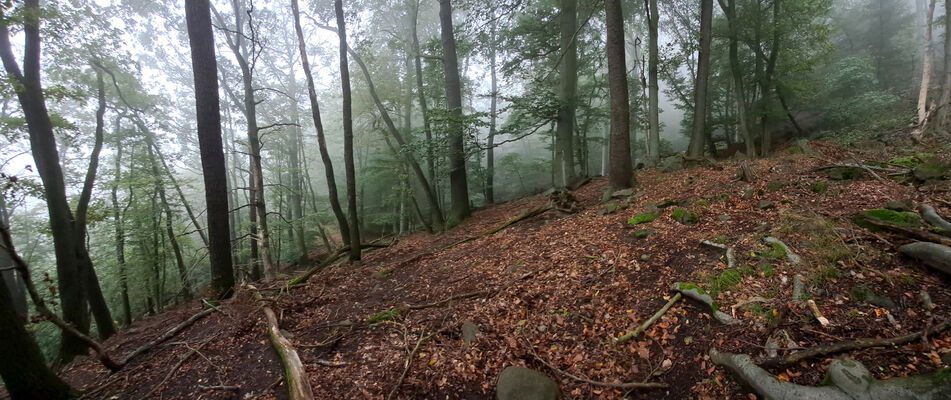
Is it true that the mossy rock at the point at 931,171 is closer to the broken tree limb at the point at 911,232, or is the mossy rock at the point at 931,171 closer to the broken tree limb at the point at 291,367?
the broken tree limb at the point at 911,232

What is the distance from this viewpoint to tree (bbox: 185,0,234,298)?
6.33 meters

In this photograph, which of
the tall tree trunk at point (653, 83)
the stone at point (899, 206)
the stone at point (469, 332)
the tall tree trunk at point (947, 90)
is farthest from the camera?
the tall tree trunk at point (653, 83)

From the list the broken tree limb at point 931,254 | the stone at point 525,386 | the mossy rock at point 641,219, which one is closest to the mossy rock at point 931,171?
the broken tree limb at point 931,254

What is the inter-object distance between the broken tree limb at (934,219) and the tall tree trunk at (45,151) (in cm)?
1404

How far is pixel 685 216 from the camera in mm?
5730

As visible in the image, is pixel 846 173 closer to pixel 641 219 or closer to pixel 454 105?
pixel 641 219

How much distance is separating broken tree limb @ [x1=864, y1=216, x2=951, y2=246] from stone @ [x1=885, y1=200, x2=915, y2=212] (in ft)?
1.97

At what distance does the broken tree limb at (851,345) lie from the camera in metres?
2.53

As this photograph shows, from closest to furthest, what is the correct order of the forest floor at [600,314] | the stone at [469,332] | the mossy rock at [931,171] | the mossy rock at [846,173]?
the forest floor at [600,314] < the stone at [469,332] < the mossy rock at [931,171] < the mossy rock at [846,173]

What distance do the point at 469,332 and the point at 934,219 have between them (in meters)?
5.24

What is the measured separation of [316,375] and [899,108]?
24.0m

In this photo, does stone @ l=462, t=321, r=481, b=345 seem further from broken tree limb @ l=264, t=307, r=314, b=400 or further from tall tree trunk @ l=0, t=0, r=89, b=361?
tall tree trunk @ l=0, t=0, r=89, b=361

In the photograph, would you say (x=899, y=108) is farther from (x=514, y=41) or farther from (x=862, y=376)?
(x=862, y=376)

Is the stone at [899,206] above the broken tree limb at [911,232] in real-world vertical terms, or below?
above
